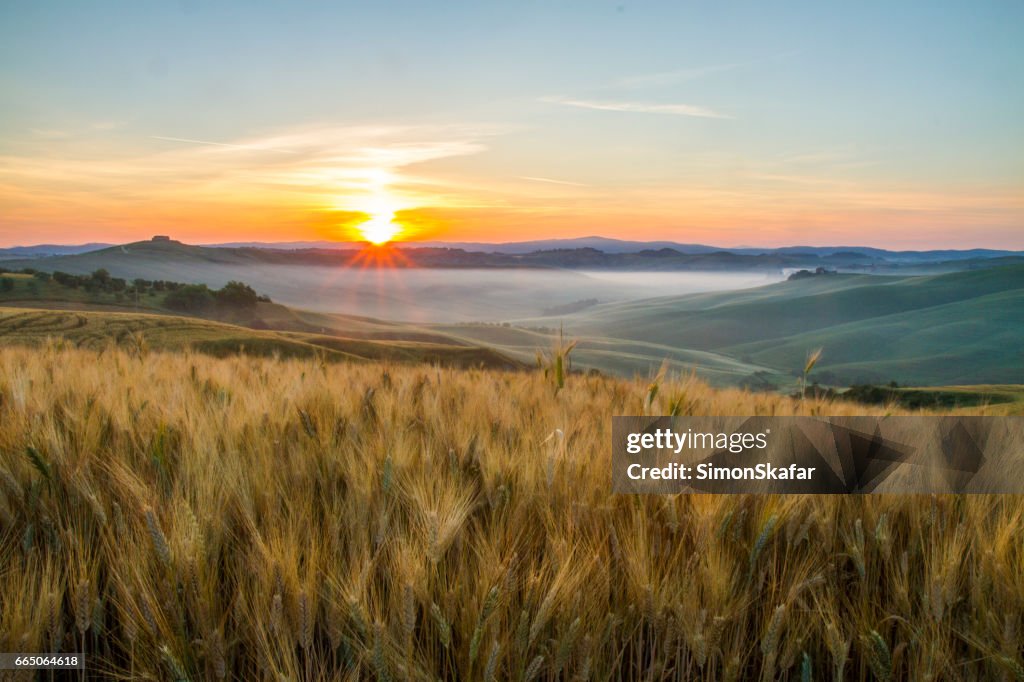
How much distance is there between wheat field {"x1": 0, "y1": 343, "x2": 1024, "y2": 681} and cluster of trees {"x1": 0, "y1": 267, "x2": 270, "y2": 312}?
2953 centimetres

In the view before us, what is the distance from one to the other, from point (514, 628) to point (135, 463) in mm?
1579

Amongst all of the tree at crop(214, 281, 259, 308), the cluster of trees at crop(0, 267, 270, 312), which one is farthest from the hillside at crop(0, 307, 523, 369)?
the tree at crop(214, 281, 259, 308)

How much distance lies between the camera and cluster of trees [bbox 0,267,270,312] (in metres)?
27.7

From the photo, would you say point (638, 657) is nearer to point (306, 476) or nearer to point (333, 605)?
point (333, 605)

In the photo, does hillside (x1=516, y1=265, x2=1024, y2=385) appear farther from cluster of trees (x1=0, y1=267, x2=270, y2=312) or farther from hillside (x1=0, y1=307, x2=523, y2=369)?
hillside (x1=0, y1=307, x2=523, y2=369)

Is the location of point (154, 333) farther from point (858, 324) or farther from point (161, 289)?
point (858, 324)

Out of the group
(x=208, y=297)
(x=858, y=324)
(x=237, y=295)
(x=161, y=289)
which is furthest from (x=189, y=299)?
(x=858, y=324)

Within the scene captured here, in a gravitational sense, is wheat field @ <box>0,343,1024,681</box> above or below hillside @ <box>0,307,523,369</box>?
above

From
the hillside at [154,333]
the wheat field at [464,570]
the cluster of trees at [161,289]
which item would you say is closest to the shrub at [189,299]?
the cluster of trees at [161,289]

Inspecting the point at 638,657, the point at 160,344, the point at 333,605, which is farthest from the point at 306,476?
the point at 160,344

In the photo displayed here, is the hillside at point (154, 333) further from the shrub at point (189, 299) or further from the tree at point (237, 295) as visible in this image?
the tree at point (237, 295)

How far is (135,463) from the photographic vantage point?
6.83 ft

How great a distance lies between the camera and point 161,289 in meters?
34.3

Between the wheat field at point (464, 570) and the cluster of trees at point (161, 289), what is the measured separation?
96.9 feet
